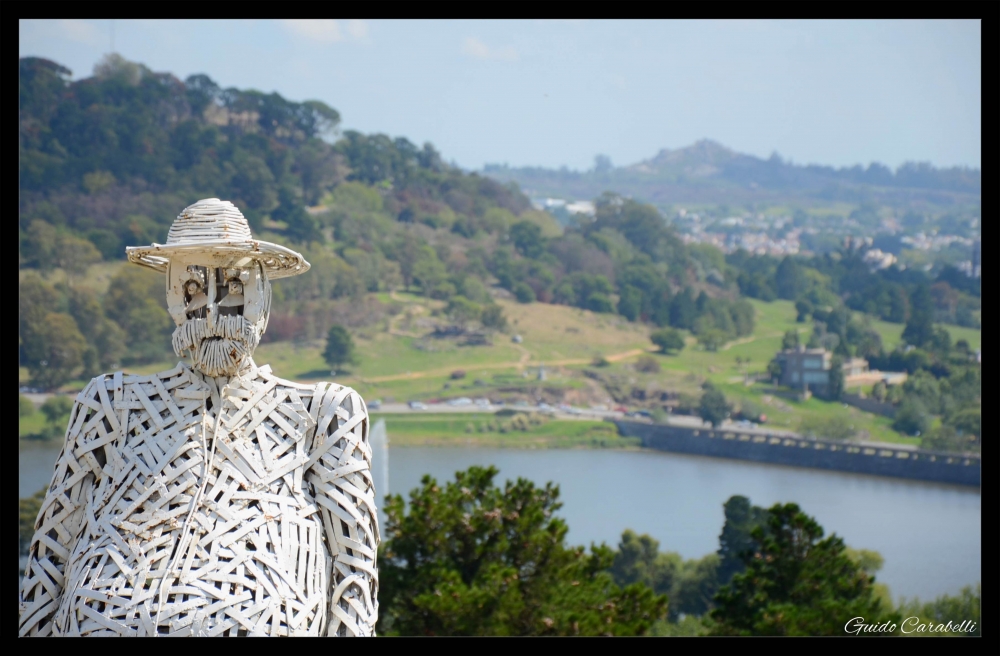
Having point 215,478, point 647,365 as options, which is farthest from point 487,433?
point 215,478

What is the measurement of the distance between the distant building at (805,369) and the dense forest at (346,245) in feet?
5.80

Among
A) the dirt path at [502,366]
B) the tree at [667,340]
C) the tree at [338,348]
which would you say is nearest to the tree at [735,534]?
the tree at [338,348]

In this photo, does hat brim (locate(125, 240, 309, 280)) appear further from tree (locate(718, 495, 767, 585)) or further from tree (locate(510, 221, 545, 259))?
tree (locate(510, 221, 545, 259))

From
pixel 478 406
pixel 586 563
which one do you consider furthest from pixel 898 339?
pixel 586 563

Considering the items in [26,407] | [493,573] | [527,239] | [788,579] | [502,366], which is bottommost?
[26,407]

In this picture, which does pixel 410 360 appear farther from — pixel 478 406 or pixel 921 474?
pixel 921 474

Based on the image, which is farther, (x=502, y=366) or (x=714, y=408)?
(x=502, y=366)

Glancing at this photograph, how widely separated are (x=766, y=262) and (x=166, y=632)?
10090cm

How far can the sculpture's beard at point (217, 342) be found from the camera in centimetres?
459

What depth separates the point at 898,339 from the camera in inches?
3501

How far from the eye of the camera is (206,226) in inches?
179

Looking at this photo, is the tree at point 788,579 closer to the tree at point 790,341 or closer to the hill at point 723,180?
the tree at point 790,341

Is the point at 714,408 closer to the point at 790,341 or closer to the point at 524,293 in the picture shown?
the point at 790,341

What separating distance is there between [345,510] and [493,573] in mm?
9580
